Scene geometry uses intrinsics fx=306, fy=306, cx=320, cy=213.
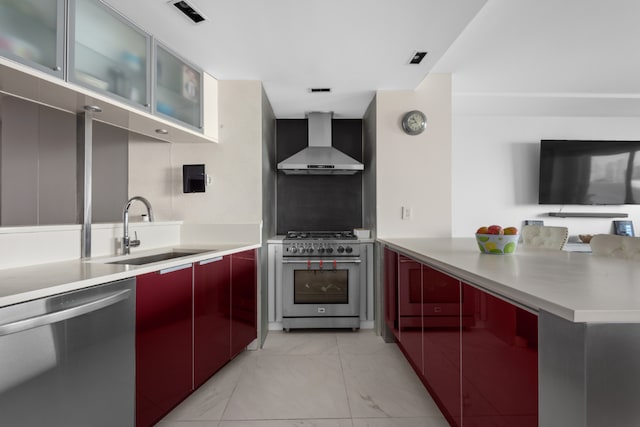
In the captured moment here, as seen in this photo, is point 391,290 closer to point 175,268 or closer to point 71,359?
point 175,268

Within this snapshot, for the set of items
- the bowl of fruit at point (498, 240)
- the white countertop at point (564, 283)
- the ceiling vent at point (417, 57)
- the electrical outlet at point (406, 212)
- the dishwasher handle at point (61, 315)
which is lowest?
the dishwasher handle at point (61, 315)

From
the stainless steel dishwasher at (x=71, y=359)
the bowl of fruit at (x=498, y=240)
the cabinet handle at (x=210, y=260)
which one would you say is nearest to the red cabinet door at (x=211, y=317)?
the cabinet handle at (x=210, y=260)

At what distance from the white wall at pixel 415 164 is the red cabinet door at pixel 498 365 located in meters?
1.66

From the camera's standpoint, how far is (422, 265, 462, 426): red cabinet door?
1.33m

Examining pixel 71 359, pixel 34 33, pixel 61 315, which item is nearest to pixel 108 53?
pixel 34 33

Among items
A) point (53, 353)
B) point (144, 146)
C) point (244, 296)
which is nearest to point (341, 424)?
point (244, 296)

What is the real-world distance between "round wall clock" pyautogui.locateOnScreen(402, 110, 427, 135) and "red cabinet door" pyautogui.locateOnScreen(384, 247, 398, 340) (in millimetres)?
1121

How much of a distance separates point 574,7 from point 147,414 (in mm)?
3317

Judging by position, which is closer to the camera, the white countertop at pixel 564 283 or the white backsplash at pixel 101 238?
the white countertop at pixel 564 283

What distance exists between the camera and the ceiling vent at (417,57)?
7.27 feet

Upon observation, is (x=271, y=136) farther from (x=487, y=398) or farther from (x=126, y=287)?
(x=487, y=398)

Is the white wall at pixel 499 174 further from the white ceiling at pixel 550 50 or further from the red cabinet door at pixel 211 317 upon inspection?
the red cabinet door at pixel 211 317

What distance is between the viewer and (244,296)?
93.4 inches

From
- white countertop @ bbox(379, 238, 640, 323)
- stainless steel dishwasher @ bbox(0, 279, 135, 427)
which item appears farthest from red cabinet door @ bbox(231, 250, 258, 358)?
white countertop @ bbox(379, 238, 640, 323)
